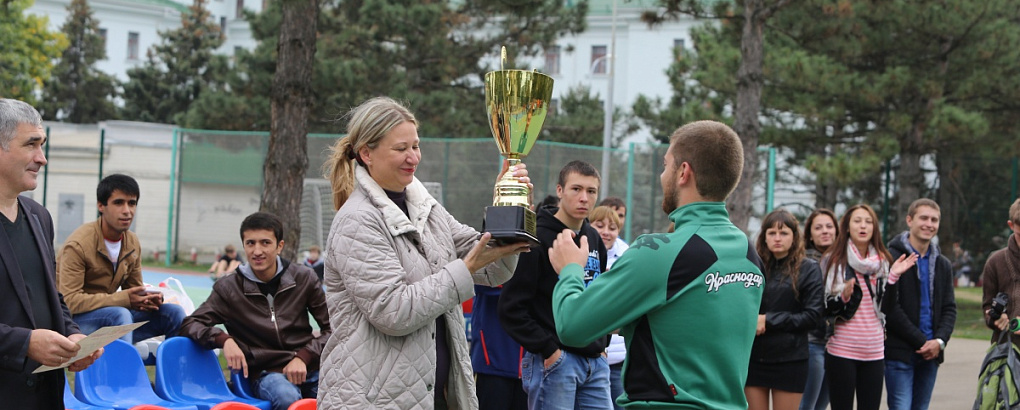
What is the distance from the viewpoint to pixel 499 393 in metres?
5.53

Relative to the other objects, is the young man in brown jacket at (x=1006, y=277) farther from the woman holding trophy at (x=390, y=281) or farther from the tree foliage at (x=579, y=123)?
the tree foliage at (x=579, y=123)

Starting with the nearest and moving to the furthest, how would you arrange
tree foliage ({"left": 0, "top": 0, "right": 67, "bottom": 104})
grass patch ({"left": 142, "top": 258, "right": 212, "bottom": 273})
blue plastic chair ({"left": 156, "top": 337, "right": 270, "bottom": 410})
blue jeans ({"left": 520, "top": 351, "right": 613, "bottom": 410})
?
blue jeans ({"left": 520, "top": 351, "right": 613, "bottom": 410}) < blue plastic chair ({"left": 156, "top": 337, "right": 270, "bottom": 410}) < grass patch ({"left": 142, "top": 258, "right": 212, "bottom": 273}) < tree foliage ({"left": 0, "top": 0, "right": 67, "bottom": 104})

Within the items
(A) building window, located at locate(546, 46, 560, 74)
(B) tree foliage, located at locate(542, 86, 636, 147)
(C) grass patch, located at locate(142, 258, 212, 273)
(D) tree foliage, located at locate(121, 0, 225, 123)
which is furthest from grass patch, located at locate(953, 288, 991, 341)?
(D) tree foliage, located at locate(121, 0, 225, 123)

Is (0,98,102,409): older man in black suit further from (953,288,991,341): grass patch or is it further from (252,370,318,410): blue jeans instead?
(953,288,991,341): grass patch

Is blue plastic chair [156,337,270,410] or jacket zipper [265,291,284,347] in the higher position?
jacket zipper [265,291,284,347]

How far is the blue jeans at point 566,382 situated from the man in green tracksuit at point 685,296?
74.1 inches

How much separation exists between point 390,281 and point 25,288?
4.43 feet

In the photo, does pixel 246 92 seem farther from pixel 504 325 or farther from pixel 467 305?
pixel 504 325

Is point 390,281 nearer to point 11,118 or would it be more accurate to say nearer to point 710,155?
point 710,155

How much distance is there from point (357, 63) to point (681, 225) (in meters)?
23.9

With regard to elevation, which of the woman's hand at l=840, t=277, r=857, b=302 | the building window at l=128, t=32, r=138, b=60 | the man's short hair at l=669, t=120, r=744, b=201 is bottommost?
the woman's hand at l=840, t=277, r=857, b=302

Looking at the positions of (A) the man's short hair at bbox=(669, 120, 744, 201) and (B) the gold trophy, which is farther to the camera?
(B) the gold trophy

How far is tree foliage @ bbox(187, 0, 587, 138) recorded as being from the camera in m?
26.7

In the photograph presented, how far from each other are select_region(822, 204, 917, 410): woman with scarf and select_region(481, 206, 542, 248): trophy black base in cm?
386
